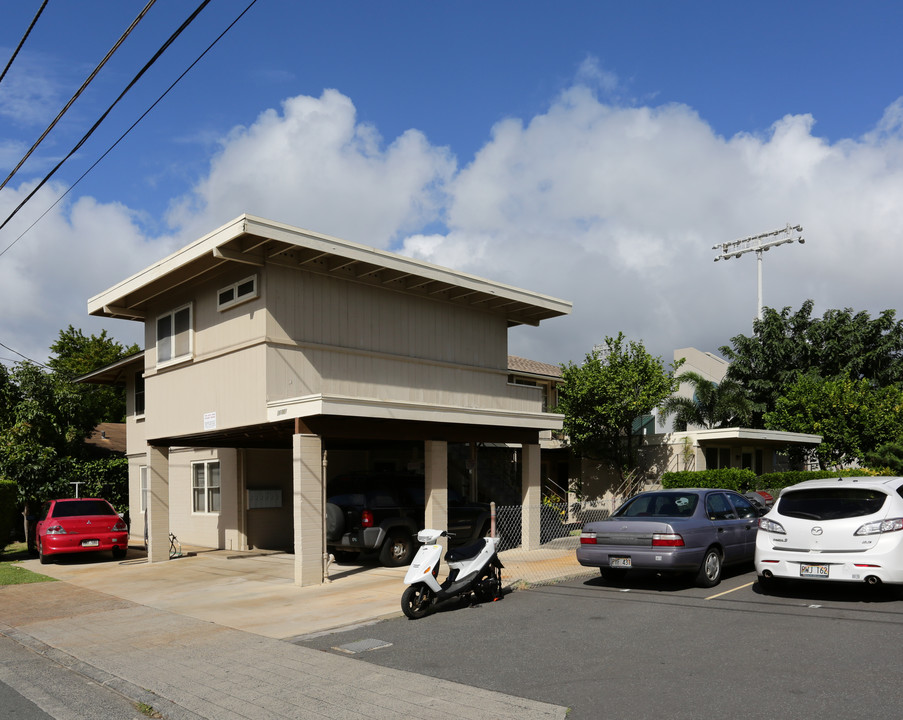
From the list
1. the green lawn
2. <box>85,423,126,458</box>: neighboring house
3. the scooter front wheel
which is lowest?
the green lawn

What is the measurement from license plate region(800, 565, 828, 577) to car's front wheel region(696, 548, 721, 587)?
1445 mm

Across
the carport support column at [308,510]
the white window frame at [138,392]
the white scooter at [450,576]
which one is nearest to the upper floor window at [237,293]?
the carport support column at [308,510]

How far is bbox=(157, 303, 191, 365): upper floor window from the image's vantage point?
17547 mm

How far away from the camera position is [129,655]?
8.95 metres

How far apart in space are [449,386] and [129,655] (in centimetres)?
1053

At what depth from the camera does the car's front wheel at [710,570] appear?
11469 mm

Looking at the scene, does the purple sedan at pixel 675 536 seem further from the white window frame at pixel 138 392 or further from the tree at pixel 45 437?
the white window frame at pixel 138 392

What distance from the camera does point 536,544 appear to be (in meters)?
17.9

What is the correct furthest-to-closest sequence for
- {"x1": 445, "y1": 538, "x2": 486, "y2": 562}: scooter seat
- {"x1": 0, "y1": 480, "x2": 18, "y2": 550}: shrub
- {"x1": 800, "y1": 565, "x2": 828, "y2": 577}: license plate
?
1. {"x1": 0, "y1": 480, "x2": 18, "y2": 550}: shrub
2. {"x1": 445, "y1": 538, "x2": 486, "y2": 562}: scooter seat
3. {"x1": 800, "y1": 565, "x2": 828, "y2": 577}: license plate

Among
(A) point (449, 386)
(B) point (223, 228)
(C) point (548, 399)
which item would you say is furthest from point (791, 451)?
(B) point (223, 228)

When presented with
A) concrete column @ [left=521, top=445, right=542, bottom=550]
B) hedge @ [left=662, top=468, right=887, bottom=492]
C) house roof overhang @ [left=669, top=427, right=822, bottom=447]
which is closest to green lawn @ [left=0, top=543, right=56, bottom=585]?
concrete column @ [left=521, top=445, right=542, bottom=550]

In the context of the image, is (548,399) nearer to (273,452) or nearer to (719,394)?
(719,394)

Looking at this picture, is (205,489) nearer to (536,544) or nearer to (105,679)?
(536,544)

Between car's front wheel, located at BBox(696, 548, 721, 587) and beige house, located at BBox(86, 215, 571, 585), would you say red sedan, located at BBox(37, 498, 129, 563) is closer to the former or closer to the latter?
beige house, located at BBox(86, 215, 571, 585)
